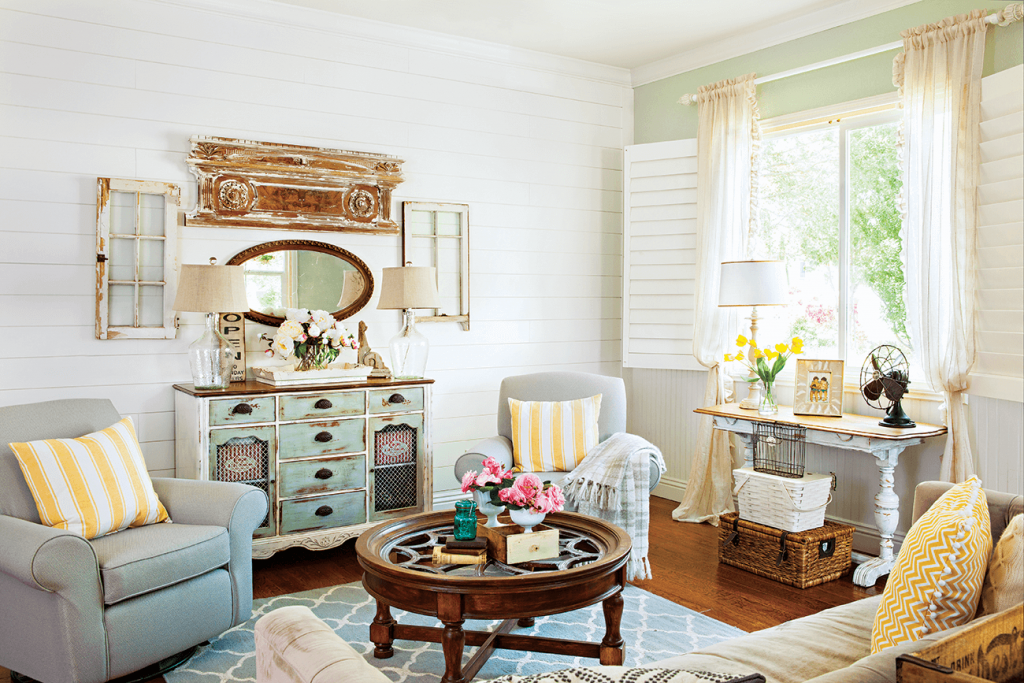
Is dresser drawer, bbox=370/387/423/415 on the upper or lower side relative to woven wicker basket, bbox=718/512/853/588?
upper

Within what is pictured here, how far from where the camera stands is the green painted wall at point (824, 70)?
3393mm

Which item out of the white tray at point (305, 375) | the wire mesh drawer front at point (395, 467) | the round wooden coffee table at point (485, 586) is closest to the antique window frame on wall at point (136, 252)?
the white tray at point (305, 375)

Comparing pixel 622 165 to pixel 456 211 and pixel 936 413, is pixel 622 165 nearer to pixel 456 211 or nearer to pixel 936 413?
pixel 456 211

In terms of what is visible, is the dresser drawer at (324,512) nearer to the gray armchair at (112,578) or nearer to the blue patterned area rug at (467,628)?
the blue patterned area rug at (467,628)

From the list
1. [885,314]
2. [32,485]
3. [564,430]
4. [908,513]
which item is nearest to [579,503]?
[564,430]

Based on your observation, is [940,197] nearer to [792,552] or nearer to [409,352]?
[792,552]

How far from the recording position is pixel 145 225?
3764 millimetres

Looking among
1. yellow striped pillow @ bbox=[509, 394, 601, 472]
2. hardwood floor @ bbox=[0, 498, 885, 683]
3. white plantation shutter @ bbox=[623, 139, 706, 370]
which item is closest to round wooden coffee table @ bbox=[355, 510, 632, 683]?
hardwood floor @ bbox=[0, 498, 885, 683]

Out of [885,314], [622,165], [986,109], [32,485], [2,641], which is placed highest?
[622,165]

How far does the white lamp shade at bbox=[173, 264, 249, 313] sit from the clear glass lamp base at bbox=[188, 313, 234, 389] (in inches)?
4.7

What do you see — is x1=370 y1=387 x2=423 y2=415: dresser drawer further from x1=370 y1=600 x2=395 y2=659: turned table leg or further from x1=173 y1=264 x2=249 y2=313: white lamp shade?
x1=370 y1=600 x2=395 y2=659: turned table leg

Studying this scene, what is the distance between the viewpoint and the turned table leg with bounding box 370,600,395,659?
9.04ft

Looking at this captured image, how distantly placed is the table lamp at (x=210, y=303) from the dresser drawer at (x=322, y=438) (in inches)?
15.2

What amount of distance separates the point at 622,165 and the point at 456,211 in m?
1.34
